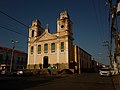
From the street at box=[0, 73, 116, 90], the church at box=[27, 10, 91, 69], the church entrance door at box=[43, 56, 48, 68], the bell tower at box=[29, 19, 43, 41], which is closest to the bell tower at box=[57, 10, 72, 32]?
the church at box=[27, 10, 91, 69]

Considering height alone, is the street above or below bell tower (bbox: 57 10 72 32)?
below

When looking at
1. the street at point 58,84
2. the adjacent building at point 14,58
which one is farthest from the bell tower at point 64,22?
the street at point 58,84

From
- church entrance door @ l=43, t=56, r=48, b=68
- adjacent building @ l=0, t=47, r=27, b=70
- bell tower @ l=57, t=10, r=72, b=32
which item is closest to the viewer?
bell tower @ l=57, t=10, r=72, b=32

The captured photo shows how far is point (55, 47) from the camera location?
47.6 metres

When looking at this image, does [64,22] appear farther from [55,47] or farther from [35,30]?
[35,30]

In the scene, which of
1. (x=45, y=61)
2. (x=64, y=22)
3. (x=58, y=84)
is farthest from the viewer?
(x=45, y=61)

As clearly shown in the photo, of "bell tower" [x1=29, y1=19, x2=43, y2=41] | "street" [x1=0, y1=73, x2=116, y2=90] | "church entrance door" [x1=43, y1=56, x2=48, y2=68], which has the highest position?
"bell tower" [x1=29, y1=19, x2=43, y2=41]

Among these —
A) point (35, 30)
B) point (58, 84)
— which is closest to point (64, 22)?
point (35, 30)

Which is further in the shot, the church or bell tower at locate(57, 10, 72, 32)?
bell tower at locate(57, 10, 72, 32)

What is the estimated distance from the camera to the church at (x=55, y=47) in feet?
148

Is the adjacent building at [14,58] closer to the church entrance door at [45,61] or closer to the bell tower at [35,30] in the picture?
the bell tower at [35,30]

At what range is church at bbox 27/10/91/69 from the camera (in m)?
45.2

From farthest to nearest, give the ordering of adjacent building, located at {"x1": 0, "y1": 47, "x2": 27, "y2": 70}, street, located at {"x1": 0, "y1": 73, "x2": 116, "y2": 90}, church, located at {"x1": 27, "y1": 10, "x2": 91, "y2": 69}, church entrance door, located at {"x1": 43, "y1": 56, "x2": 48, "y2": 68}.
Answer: adjacent building, located at {"x1": 0, "y1": 47, "x2": 27, "y2": 70}, church entrance door, located at {"x1": 43, "y1": 56, "x2": 48, "y2": 68}, church, located at {"x1": 27, "y1": 10, "x2": 91, "y2": 69}, street, located at {"x1": 0, "y1": 73, "x2": 116, "y2": 90}

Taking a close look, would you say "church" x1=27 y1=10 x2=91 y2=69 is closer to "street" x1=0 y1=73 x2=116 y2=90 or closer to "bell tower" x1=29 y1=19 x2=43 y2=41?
"bell tower" x1=29 y1=19 x2=43 y2=41
